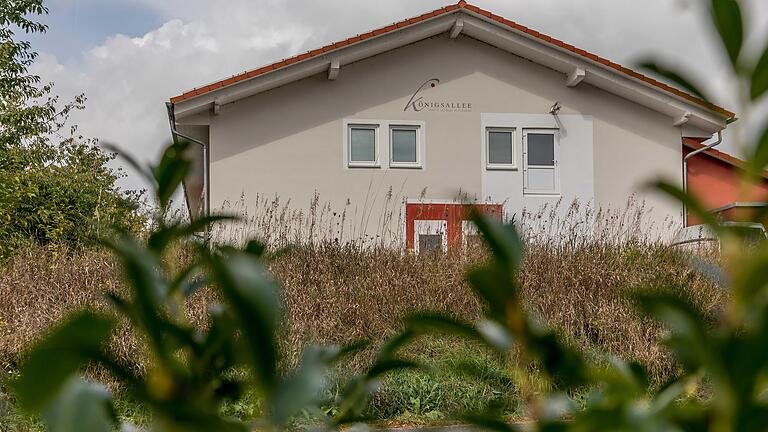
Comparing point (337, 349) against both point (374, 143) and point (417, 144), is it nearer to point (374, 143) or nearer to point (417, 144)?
point (374, 143)

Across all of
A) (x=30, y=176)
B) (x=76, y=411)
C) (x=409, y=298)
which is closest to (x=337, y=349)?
(x=76, y=411)

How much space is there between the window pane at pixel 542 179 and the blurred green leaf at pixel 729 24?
1520 cm

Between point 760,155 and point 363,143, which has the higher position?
point 363,143

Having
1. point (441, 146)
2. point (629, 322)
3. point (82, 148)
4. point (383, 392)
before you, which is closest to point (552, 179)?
point (441, 146)

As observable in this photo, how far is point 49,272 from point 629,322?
518 centimetres

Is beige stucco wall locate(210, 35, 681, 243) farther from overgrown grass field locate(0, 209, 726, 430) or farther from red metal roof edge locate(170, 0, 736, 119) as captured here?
overgrown grass field locate(0, 209, 726, 430)

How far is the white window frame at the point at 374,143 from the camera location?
48.0ft

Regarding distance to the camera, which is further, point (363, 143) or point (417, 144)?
point (417, 144)

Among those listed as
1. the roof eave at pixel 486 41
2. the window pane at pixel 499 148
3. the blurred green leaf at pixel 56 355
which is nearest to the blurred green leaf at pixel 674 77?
the blurred green leaf at pixel 56 355

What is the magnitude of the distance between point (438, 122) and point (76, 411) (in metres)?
15.1

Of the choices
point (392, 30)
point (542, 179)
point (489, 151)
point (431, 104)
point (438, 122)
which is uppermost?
point (392, 30)

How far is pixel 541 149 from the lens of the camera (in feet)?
51.2

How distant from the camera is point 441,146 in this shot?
49.6ft

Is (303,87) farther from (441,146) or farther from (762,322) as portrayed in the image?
(762,322)
